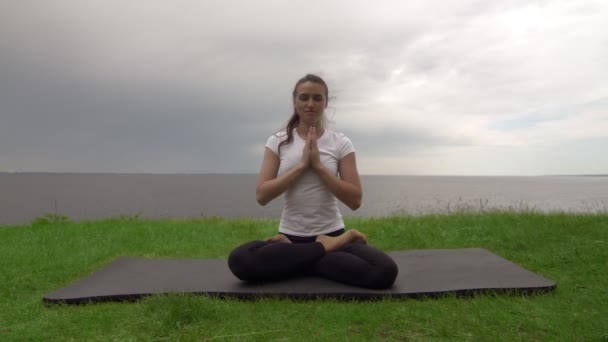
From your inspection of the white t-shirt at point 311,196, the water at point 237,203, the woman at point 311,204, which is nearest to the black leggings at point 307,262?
the woman at point 311,204

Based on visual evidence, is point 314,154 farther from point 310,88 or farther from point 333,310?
point 333,310

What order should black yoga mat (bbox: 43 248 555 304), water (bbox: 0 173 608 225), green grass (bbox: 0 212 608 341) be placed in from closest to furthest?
1. green grass (bbox: 0 212 608 341)
2. black yoga mat (bbox: 43 248 555 304)
3. water (bbox: 0 173 608 225)

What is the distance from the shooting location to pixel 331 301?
10.3 feet

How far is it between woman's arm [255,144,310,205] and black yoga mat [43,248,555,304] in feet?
2.17

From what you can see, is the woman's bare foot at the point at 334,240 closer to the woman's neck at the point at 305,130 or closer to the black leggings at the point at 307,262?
the black leggings at the point at 307,262

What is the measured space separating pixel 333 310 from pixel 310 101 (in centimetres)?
152

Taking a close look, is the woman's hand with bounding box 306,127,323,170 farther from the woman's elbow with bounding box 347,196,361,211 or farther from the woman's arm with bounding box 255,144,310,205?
the woman's elbow with bounding box 347,196,361,211

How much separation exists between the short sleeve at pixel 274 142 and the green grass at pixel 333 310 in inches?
46.2

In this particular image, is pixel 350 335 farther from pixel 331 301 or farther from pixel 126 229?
pixel 126 229

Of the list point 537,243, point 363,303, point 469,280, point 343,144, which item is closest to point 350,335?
point 363,303

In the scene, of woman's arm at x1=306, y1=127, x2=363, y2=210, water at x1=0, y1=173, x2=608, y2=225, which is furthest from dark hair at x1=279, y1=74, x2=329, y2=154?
water at x1=0, y1=173, x2=608, y2=225

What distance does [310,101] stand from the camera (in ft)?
11.6

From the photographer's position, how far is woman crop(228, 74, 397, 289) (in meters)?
3.42

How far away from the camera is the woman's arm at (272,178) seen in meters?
3.42
